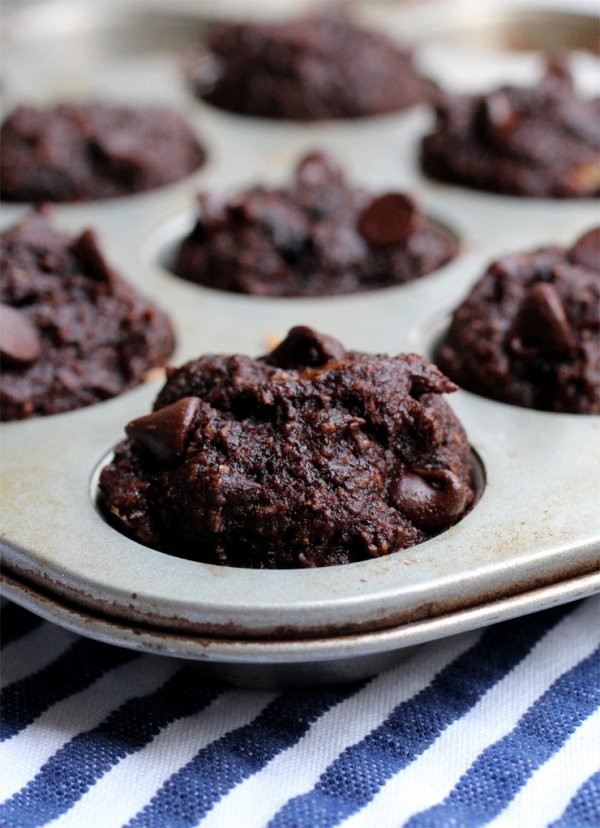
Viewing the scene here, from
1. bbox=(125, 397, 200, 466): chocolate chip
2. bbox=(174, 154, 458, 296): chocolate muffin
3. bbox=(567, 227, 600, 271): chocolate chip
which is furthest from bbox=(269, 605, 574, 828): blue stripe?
bbox=(174, 154, 458, 296): chocolate muffin

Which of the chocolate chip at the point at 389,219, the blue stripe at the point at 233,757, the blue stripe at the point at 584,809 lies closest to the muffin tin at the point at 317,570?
the blue stripe at the point at 233,757

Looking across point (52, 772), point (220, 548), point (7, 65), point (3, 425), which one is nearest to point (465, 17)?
point (7, 65)

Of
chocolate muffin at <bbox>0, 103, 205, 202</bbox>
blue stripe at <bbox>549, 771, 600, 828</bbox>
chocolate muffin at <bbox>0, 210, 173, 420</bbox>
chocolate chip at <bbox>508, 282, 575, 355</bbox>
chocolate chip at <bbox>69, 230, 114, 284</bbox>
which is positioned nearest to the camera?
blue stripe at <bbox>549, 771, 600, 828</bbox>

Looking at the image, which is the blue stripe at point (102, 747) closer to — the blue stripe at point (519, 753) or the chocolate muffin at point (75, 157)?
the blue stripe at point (519, 753)

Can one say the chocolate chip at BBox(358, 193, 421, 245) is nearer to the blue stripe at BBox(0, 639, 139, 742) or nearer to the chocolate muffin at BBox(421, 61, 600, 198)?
the chocolate muffin at BBox(421, 61, 600, 198)

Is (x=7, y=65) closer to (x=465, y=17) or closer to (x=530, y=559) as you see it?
(x=465, y=17)

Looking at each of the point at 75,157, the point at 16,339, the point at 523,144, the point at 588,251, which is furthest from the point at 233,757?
the point at 523,144
